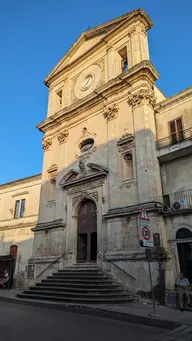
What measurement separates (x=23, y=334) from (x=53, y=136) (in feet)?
52.8

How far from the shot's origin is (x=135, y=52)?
17.0 metres

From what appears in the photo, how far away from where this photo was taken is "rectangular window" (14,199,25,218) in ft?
79.7

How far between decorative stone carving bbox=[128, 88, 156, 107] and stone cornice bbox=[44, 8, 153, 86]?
6.24 metres

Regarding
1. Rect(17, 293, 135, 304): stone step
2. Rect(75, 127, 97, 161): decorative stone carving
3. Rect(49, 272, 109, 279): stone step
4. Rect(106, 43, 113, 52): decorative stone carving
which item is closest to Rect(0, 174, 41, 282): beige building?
Rect(75, 127, 97, 161): decorative stone carving

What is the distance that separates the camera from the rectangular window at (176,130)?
13914 millimetres

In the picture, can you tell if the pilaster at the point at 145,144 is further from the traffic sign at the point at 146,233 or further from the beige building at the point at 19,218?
the beige building at the point at 19,218

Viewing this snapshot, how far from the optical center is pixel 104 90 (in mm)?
17281

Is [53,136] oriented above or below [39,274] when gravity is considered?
above

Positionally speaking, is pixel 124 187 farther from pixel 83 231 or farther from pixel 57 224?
pixel 57 224

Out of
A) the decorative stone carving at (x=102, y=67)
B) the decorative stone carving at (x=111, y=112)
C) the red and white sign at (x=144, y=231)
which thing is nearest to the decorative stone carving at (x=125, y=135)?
the decorative stone carving at (x=111, y=112)

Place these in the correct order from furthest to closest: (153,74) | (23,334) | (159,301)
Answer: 1. (153,74)
2. (159,301)
3. (23,334)

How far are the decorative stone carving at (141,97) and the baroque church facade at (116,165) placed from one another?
0.06 metres

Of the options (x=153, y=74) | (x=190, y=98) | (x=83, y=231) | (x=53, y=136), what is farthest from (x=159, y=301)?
(x=53, y=136)

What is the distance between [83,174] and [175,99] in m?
7.21
